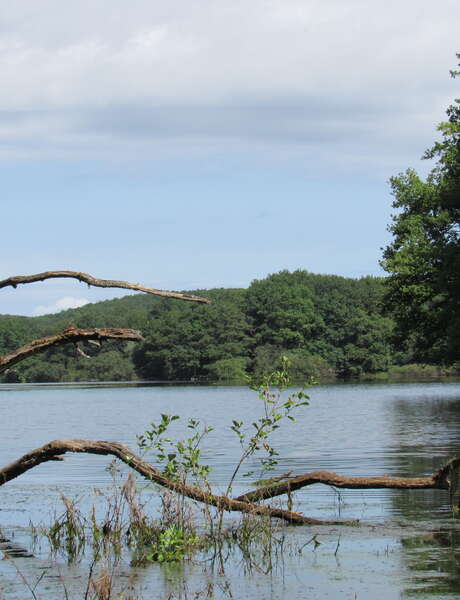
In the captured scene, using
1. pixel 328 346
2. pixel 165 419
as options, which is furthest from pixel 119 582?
pixel 328 346

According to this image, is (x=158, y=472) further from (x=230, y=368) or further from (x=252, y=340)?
(x=252, y=340)

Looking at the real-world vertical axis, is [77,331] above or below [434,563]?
above

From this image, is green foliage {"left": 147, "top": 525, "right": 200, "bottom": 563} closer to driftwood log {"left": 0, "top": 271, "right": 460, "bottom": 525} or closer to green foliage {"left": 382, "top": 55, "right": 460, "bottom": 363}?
driftwood log {"left": 0, "top": 271, "right": 460, "bottom": 525}

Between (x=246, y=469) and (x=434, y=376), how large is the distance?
100451 mm

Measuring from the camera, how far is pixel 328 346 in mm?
139500

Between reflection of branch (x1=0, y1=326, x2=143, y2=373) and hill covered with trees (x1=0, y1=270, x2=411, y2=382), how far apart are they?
391ft

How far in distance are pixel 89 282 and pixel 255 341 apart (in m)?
132

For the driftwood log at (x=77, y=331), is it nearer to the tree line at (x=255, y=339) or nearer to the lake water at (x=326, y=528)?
the lake water at (x=326, y=528)

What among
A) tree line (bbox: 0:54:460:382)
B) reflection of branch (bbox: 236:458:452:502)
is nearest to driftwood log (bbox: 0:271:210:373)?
reflection of branch (bbox: 236:458:452:502)

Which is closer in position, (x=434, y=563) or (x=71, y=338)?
(x=71, y=338)

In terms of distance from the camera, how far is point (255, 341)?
142 m

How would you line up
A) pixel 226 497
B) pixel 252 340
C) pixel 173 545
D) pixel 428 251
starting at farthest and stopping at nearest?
pixel 252 340
pixel 428 251
pixel 226 497
pixel 173 545

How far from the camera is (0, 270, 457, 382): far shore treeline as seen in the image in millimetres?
135875

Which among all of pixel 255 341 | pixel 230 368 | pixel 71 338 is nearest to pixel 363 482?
pixel 71 338
